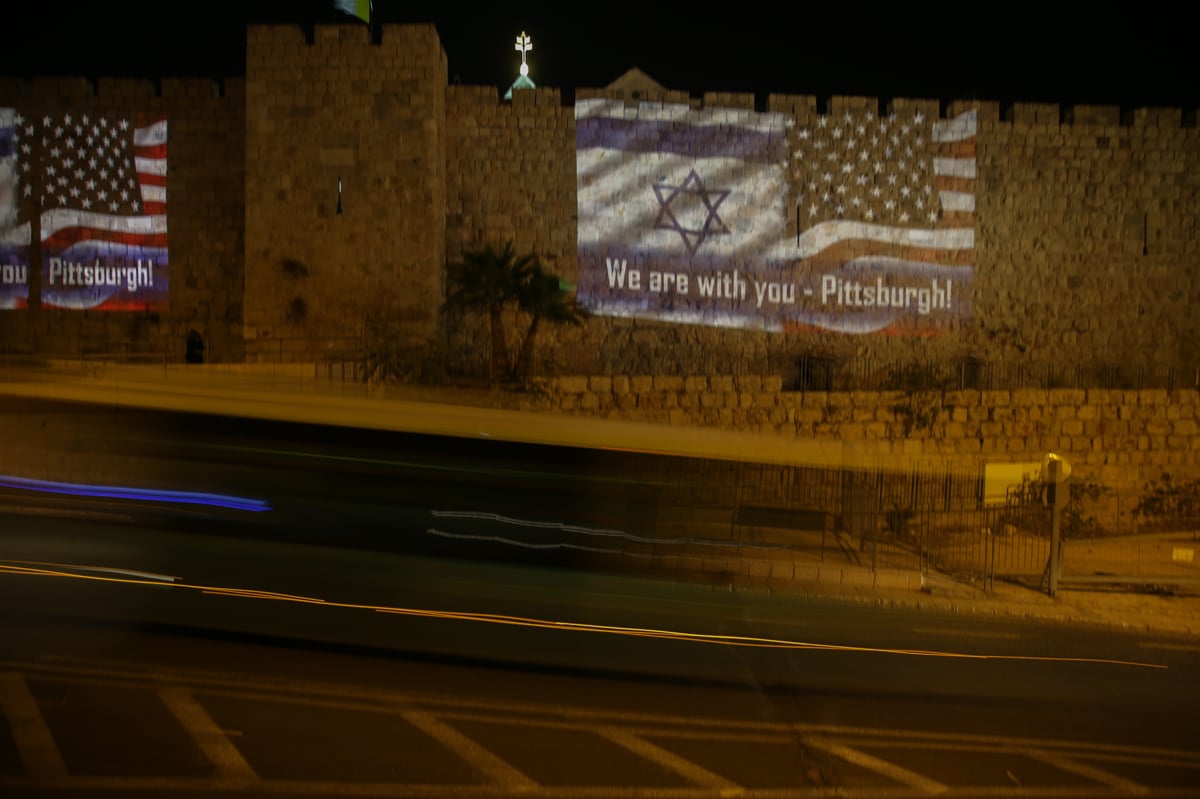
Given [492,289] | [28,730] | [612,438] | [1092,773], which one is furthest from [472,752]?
Result: [492,289]

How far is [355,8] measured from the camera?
601 inches

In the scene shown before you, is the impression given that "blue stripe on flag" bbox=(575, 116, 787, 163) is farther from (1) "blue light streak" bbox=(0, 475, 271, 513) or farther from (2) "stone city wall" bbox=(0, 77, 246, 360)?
(1) "blue light streak" bbox=(0, 475, 271, 513)

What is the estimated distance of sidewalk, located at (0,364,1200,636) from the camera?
8758 millimetres

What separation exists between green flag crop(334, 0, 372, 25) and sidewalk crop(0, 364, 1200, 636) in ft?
21.9

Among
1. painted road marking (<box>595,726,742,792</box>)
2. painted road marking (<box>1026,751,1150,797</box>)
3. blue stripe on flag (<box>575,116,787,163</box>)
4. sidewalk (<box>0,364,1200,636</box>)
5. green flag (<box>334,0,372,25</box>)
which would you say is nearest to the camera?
painted road marking (<box>595,726,742,792</box>)

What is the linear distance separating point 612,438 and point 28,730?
7.64m

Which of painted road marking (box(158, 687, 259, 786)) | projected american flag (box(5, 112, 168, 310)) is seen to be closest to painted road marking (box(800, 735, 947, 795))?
painted road marking (box(158, 687, 259, 786))

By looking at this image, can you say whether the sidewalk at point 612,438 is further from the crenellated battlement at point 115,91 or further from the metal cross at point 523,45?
the metal cross at point 523,45

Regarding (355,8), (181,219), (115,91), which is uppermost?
(355,8)

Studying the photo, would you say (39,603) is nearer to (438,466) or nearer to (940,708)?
(438,466)

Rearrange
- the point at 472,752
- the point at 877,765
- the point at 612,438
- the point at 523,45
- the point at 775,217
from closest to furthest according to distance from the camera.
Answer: the point at 472,752, the point at 877,765, the point at 612,438, the point at 775,217, the point at 523,45

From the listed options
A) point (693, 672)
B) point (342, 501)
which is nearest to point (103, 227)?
point (342, 501)

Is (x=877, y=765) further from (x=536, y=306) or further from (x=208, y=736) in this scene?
(x=536, y=306)

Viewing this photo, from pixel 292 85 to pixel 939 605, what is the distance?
1237 centimetres
